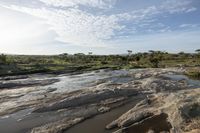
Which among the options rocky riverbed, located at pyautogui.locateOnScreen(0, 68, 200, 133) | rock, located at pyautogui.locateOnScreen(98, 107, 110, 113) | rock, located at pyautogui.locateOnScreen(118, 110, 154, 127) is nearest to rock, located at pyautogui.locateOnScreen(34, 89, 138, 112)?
rocky riverbed, located at pyautogui.locateOnScreen(0, 68, 200, 133)

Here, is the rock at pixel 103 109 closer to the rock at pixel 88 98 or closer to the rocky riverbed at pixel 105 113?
the rocky riverbed at pixel 105 113

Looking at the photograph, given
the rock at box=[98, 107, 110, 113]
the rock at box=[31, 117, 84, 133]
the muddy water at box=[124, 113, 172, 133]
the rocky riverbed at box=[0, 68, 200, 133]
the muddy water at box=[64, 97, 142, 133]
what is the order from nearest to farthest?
the muddy water at box=[124, 113, 172, 133], the rocky riverbed at box=[0, 68, 200, 133], the rock at box=[31, 117, 84, 133], the muddy water at box=[64, 97, 142, 133], the rock at box=[98, 107, 110, 113]

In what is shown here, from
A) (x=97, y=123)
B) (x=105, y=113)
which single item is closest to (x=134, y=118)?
(x=97, y=123)

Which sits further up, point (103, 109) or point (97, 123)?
point (103, 109)

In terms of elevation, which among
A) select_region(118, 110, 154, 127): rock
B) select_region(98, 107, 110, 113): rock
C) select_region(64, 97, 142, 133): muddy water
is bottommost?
select_region(64, 97, 142, 133): muddy water

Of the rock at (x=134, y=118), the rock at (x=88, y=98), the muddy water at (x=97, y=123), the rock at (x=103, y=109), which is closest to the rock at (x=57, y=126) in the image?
the muddy water at (x=97, y=123)

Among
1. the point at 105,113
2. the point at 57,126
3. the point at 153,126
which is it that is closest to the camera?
the point at 153,126

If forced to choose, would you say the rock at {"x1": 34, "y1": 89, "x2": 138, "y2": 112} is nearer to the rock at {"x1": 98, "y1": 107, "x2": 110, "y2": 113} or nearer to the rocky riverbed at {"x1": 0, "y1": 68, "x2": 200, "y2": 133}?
the rocky riverbed at {"x1": 0, "y1": 68, "x2": 200, "y2": 133}

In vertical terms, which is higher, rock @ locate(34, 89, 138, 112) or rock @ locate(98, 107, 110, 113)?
rock @ locate(34, 89, 138, 112)

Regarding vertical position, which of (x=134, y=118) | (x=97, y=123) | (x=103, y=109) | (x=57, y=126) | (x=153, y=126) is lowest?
(x=97, y=123)

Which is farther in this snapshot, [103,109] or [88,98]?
[88,98]

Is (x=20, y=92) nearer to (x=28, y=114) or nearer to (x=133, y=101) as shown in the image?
(x=28, y=114)

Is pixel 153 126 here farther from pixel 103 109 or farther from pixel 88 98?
pixel 88 98

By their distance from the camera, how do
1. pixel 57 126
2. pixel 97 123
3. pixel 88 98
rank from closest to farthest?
pixel 57 126, pixel 97 123, pixel 88 98
